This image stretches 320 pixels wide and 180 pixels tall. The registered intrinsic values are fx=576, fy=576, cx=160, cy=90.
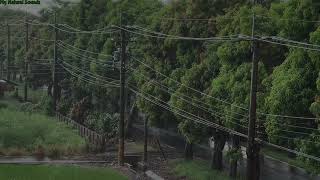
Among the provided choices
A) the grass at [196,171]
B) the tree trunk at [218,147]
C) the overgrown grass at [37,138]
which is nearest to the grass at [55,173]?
the grass at [196,171]

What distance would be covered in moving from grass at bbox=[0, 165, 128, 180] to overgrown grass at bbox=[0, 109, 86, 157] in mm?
4817

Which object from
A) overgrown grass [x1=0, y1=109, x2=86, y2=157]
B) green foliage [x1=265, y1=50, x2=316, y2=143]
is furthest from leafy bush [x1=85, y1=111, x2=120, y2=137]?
green foliage [x1=265, y1=50, x2=316, y2=143]

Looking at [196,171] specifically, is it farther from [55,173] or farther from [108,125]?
[108,125]

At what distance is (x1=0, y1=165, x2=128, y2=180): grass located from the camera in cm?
3234

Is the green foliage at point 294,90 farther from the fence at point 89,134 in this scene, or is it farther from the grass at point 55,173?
the fence at point 89,134

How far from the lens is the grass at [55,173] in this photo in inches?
1273

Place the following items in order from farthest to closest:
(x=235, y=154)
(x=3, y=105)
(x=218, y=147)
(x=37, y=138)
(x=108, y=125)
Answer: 1. (x=3, y=105)
2. (x=108, y=125)
3. (x=37, y=138)
4. (x=218, y=147)
5. (x=235, y=154)

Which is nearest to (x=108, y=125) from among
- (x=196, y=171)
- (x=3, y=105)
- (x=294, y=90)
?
(x=196, y=171)

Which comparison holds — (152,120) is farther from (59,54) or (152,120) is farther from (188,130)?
(59,54)

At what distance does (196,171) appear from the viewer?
113 feet

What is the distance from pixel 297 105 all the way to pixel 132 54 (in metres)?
23.6

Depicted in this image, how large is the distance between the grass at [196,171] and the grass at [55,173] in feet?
12.4

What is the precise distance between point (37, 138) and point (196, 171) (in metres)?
13.8

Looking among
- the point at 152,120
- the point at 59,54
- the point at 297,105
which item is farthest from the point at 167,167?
the point at 59,54
